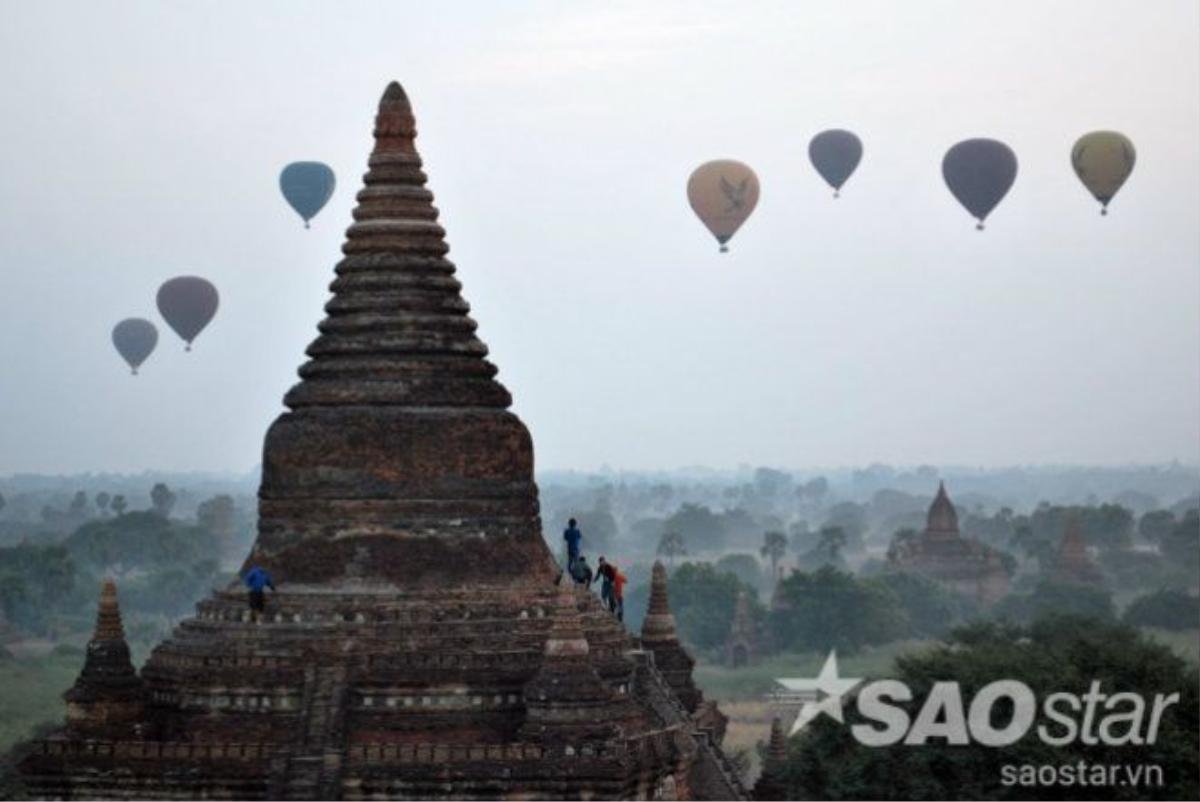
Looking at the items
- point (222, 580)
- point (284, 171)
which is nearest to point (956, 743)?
point (284, 171)

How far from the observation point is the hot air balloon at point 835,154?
80500 mm

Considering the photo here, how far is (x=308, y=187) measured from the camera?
64.4m

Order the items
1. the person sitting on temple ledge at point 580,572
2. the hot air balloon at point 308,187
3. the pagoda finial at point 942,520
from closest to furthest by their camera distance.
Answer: the person sitting on temple ledge at point 580,572 < the hot air balloon at point 308,187 < the pagoda finial at point 942,520

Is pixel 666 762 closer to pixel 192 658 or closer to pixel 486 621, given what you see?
pixel 486 621

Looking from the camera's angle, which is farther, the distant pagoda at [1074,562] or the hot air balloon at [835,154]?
the distant pagoda at [1074,562]

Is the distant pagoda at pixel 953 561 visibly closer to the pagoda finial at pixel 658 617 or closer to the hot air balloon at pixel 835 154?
the hot air balloon at pixel 835 154

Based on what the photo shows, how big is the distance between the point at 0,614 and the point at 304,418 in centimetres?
8866

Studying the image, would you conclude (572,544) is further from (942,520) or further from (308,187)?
(942,520)

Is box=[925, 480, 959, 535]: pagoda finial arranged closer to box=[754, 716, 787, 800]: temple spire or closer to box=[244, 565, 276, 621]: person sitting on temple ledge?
box=[754, 716, 787, 800]: temple spire

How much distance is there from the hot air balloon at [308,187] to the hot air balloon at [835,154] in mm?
18555

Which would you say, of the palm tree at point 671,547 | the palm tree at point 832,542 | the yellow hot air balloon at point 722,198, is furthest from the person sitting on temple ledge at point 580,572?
the palm tree at point 671,547

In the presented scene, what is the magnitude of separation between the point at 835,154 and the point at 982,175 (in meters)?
5.05

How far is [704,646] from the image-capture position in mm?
110875

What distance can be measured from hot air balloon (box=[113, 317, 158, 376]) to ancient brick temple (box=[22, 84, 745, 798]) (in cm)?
5240
